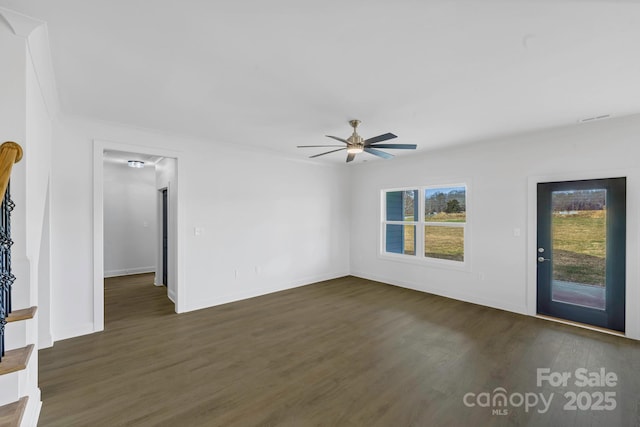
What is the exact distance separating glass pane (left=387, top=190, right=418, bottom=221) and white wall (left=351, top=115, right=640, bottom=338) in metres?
0.29

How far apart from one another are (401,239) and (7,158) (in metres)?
5.61

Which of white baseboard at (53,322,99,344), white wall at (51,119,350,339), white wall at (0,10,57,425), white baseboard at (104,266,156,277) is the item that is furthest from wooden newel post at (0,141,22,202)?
white baseboard at (104,266,156,277)

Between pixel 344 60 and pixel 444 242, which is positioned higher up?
pixel 344 60

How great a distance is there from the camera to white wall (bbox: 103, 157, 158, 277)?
21.9 ft

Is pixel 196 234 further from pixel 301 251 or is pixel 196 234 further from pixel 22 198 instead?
pixel 22 198

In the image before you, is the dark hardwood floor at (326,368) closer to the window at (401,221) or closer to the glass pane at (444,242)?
the glass pane at (444,242)

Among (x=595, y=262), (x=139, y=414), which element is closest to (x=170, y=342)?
(x=139, y=414)

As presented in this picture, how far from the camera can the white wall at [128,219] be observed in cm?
668

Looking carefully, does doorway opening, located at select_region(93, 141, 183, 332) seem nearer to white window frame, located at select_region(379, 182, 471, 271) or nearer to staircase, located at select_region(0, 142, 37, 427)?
staircase, located at select_region(0, 142, 37, 427)

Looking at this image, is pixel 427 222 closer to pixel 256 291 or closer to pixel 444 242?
pixel 444 242

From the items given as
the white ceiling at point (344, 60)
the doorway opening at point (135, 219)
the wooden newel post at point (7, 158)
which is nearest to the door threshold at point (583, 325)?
the white ceiling at point (344, 60)

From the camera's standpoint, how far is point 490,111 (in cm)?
317

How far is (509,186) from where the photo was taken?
14.0ft

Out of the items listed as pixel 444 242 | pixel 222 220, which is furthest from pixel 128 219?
pixel 444 242
